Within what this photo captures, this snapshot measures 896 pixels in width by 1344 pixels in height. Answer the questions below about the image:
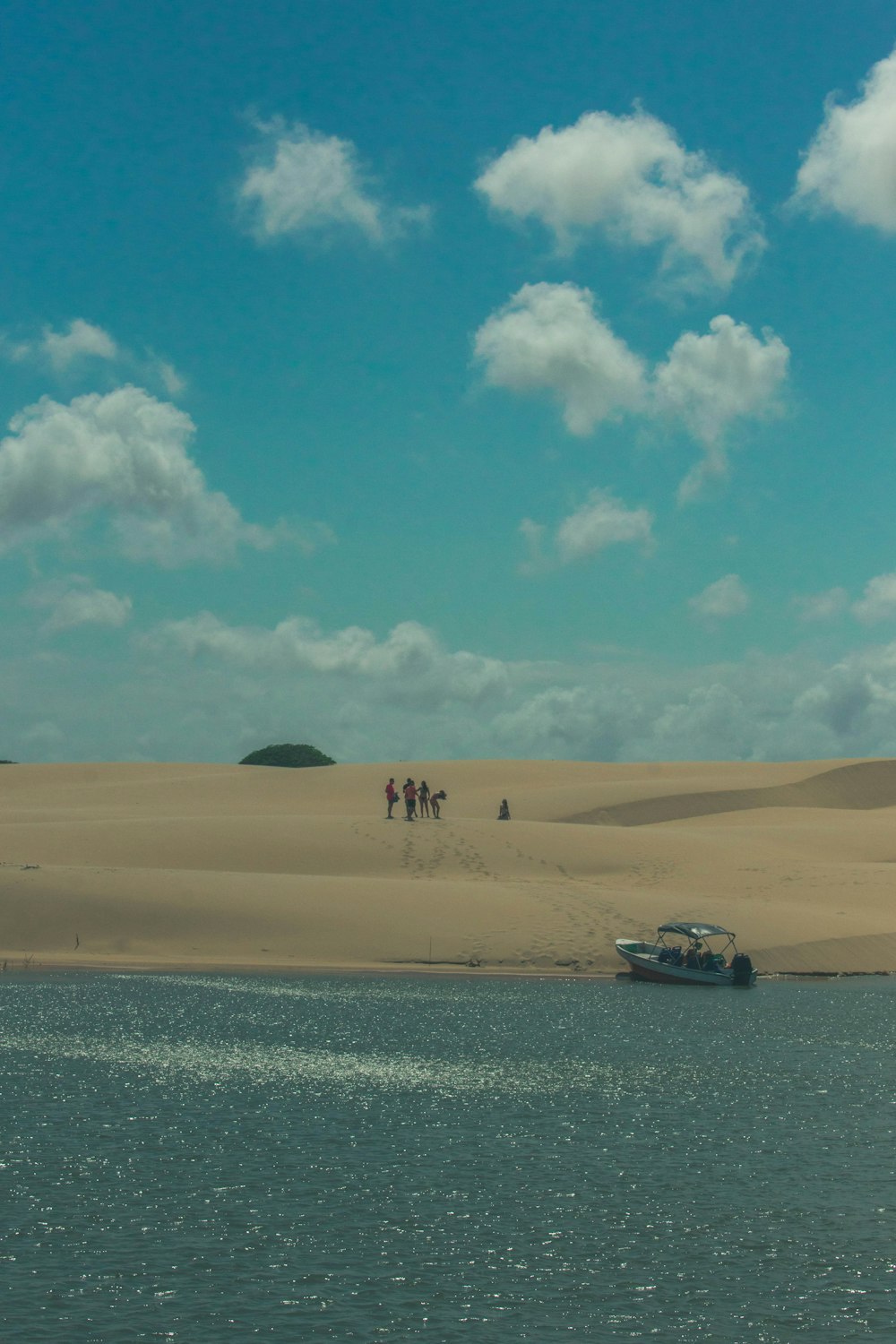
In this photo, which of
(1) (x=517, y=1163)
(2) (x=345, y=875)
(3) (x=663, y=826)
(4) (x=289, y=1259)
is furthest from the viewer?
(3) (x=663, y=826)

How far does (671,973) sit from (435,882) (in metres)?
8.54

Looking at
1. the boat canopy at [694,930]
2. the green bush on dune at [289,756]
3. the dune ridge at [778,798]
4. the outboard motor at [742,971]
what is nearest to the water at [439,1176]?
the boat canopy at [694,930]

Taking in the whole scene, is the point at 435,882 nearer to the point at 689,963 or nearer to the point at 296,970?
the point at 296,970

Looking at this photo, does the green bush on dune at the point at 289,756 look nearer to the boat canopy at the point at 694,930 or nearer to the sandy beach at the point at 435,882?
the sandy beach at the point at 435,882

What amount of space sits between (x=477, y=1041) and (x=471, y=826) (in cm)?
2357

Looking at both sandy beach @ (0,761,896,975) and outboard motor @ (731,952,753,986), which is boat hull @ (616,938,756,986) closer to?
outboard motor @ (731,952,753,986)

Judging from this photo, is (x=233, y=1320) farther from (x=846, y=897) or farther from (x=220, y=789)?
(x=220, y=789)

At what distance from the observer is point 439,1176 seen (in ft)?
50.4

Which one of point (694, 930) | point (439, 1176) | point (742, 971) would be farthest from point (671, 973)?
point (439, 1176)

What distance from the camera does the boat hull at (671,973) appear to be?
33.7m

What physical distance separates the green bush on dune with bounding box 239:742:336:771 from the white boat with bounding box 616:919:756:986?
63.8 metres

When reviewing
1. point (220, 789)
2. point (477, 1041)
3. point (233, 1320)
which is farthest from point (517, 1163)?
point (220, 789)

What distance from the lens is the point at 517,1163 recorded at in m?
16.0

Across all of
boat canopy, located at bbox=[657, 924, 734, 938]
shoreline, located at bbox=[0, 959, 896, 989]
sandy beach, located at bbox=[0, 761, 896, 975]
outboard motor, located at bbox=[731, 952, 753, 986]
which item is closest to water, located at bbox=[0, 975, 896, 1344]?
shoreline, located at bbox=[0, 959, 896, 989]
